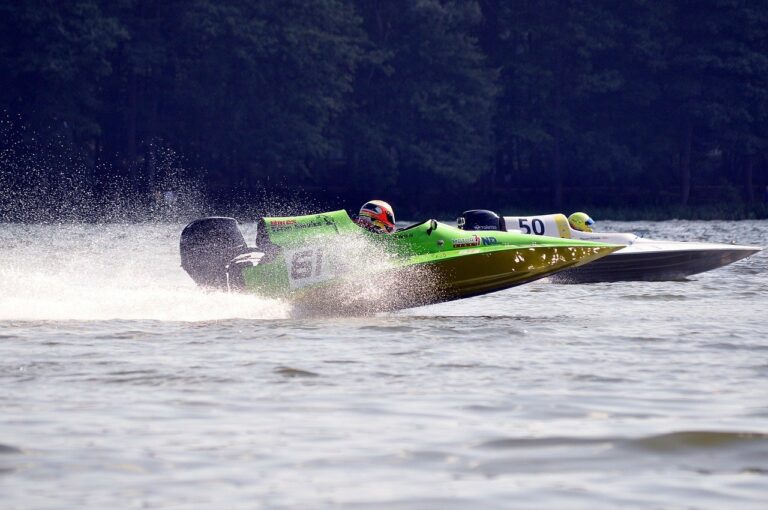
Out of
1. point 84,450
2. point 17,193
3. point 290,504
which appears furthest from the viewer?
point 17,193

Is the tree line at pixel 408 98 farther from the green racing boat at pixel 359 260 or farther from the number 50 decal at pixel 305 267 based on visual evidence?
the number 50 decal at pixel 305 267

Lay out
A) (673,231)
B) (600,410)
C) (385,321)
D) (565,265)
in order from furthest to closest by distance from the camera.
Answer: (673,231), (565,265), (385,321), (600,410)

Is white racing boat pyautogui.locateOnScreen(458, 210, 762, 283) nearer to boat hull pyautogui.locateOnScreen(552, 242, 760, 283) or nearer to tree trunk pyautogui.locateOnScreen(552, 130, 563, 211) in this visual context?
boat hull pyautogui.locateOnScreen(552, 242, 760, 283)

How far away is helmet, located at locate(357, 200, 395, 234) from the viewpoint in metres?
13.3

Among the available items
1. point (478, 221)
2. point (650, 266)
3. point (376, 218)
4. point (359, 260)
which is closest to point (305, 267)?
point (359, 260)

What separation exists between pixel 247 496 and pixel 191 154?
5485 centimetres

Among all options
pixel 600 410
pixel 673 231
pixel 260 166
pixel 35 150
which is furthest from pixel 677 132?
pixel 600 410

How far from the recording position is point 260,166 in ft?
198

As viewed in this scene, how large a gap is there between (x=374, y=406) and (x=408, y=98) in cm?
5542

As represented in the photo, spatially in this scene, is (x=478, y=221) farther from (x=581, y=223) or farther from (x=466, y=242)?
(x=581, y=223)

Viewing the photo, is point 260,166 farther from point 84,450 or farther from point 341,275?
point 84,450

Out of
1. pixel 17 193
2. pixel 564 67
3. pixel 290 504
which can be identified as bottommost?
pixel 290 504

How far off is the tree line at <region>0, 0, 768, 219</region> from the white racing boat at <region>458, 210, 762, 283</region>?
39.5 metres

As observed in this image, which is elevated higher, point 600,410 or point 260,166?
point 260,166
